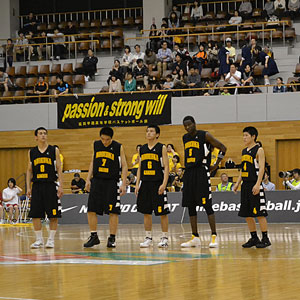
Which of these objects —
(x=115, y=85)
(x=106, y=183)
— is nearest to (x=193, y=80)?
(x=115, y=85)

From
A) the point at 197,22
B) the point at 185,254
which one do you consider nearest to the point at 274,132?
the point at 197,22

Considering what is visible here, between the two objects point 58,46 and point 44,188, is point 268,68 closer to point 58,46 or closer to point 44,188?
point 58,46

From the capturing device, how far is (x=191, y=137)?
1209 centimetres

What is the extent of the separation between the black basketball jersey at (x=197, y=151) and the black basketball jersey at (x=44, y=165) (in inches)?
89.2

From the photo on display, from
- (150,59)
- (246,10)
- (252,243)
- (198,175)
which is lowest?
(252,243)

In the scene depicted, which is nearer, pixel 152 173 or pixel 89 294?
pixel 89 294

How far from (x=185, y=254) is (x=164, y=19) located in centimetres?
2111

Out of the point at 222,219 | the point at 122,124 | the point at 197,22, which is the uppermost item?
the point at 197,22

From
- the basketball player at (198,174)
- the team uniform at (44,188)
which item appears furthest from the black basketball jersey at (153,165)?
the team uniform at (44,188)

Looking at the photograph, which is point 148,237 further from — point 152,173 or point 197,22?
point 197,22

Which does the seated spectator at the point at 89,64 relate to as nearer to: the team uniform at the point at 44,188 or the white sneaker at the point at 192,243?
the team uniform at the point at 44,188

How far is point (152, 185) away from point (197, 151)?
101 cm

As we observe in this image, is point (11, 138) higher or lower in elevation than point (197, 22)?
lower

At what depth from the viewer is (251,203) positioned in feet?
38.8
